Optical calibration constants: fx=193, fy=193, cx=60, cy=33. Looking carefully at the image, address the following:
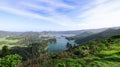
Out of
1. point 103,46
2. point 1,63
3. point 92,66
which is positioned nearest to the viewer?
point 1,63

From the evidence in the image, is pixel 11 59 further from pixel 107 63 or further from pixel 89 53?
pixel 89 53

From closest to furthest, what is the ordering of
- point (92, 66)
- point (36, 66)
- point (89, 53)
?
point (92, 66) → point (36, 66) → point (89, 53)

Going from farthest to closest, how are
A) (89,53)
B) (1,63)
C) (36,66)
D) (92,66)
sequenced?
(89,53)
(36,66)
(92,66)
(1,63)

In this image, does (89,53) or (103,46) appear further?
(103,46)

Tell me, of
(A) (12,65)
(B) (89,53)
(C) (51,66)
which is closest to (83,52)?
(B) (89,53)

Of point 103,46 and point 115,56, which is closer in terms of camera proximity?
point 115,56

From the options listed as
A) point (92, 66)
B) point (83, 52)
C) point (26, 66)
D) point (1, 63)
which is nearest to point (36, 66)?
point (26, 66)

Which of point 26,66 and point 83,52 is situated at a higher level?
point 83,52

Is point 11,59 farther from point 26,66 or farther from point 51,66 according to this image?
point 26,66

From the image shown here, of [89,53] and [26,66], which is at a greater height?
[89,53]
